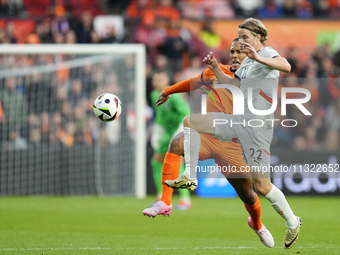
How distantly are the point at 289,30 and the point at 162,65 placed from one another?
5.21 m

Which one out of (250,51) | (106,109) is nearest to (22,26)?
(106,109)

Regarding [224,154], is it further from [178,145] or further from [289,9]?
[289,9]

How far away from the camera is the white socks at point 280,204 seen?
17.0 feet

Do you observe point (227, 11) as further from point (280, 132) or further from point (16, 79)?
point (16, 79)

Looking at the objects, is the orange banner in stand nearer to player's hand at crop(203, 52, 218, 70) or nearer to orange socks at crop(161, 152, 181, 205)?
player's hand at crop(203, 52, 218, 70)

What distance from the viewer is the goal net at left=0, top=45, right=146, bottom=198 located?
11.9 meters

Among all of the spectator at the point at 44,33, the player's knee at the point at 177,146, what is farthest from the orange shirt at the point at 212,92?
the spectator at the point at 44,33

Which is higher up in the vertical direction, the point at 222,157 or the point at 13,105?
the point at 13,105

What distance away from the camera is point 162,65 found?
42.0ft

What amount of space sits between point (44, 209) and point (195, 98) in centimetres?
418

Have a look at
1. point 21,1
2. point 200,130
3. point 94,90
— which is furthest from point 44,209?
point 21,1

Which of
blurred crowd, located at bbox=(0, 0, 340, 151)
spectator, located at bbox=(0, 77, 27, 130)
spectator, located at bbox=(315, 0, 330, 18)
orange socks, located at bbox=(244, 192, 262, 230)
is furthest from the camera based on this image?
spectator, located at bbox=(315, 0, 330, 18)

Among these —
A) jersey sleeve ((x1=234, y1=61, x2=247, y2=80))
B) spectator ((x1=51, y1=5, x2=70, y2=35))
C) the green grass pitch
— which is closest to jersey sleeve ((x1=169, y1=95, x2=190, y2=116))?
the green grass pitch

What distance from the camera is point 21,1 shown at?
16.5 metres
